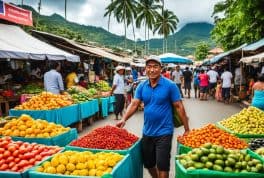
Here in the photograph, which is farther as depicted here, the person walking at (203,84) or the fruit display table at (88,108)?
the person walking at (203,84)

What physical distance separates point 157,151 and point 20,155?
192 cm

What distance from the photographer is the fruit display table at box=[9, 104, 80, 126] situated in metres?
9.91

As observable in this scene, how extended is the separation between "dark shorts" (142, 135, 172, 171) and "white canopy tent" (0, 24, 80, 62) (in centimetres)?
677

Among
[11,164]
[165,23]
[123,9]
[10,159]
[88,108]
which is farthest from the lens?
[165,23]

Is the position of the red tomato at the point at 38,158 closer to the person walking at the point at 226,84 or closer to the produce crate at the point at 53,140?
the produce crate at the point at 53,140

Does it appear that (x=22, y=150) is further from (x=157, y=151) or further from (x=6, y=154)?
(x=157, y=151)

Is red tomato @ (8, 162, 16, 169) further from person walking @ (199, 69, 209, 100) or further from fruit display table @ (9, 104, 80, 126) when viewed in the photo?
person walking @ (199, 69, 209, 100)

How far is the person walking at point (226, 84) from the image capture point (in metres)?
19.7

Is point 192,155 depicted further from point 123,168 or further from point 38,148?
point 38,148

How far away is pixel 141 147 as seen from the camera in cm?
561

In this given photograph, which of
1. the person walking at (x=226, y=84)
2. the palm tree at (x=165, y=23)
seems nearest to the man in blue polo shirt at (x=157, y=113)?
the person walking at (x=226, y=84)

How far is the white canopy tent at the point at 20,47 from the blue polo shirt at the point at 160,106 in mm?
6713

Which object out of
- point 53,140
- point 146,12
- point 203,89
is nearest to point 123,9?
point 146,12

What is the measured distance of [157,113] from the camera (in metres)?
5.25
